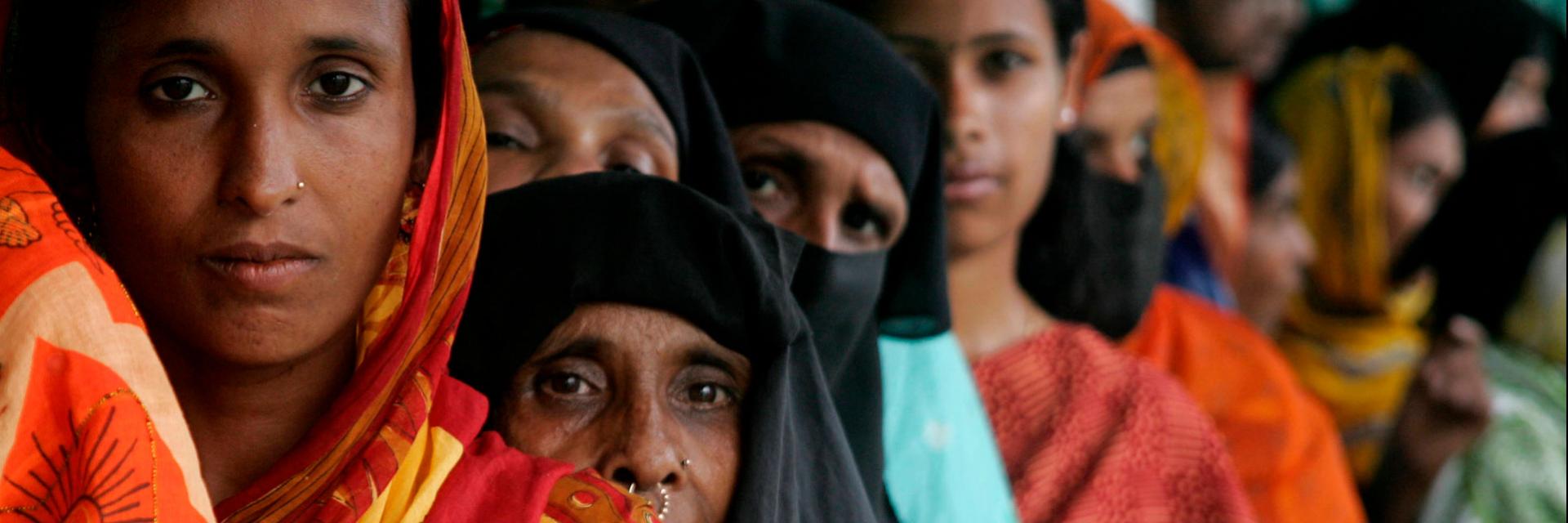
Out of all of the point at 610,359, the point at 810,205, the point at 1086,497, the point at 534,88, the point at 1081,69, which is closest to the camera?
the point at 610,359

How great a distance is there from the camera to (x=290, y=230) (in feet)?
5.01

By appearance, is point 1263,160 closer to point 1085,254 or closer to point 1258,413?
point 1258,413

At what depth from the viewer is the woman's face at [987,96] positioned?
120 inches

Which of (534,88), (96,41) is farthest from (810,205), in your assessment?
(96,41)

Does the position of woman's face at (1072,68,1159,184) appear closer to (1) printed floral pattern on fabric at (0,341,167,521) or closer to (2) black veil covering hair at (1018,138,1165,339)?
(2) black veil covering hair at (1018,138,1165,339)

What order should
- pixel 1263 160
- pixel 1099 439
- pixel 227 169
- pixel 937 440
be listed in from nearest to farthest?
pixel 227 169 → pixel 937 440 → pixel 1099 439 → pixel 1263 160

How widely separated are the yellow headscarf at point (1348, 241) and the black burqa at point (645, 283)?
130 inches

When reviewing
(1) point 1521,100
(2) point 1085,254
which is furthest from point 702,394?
(1) point 1521,100

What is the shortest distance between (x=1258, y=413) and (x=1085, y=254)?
1.70 ft

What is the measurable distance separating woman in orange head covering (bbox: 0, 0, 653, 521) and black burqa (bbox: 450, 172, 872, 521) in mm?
150

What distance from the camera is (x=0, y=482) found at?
1144mm

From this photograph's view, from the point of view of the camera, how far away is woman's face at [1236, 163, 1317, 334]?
5004 millimetres

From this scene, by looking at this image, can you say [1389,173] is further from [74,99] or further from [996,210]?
[74,99]

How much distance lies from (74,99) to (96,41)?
0.05 meters
